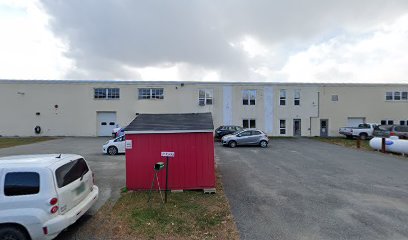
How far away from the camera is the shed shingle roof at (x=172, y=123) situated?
24.0 feet

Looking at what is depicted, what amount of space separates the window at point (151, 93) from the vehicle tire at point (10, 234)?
24488mm

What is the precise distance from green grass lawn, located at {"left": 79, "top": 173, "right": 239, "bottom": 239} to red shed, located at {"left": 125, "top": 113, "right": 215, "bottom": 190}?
49cm

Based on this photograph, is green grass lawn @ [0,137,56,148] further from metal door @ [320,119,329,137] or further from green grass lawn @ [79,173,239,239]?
metal door @ [320,119,329,137]

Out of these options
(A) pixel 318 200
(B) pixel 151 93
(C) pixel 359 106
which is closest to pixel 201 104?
(B) pixel 151 93

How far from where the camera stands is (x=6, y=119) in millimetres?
26641

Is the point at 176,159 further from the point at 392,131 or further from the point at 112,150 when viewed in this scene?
the point at 392,131

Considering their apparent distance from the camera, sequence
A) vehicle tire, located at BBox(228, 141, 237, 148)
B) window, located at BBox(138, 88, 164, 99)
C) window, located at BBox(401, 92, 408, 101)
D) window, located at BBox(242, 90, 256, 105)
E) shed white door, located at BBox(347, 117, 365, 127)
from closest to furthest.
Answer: vehicle tire, located at BBox(228, 141, 237, 148) < window, located at BBox(138, 88, 164, 99) < window, located at BBox(242, 90, 256, 105) < window, located at BBox(401, 92, 408, 101) < shed white door, located at BBox(347, 117, 365, 127)

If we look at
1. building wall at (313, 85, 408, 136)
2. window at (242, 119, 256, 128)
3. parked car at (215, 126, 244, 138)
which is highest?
building wall at (313, 85, 408, 136)

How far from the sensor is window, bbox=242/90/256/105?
28.3 metres

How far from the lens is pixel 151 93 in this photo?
91.8 feet

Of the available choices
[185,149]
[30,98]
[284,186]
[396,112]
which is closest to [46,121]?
[30,98]

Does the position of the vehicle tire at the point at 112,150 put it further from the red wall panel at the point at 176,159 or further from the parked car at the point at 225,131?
the parked car at the point at 225,131

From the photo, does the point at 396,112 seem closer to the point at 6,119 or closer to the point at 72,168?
the point at 72,168

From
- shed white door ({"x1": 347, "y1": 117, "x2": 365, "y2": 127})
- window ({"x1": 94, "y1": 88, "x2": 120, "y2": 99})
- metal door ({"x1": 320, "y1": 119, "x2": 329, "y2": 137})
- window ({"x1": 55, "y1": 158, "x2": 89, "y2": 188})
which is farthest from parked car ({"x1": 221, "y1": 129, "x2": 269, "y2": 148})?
shed white door ({"x1": 347, "y1": 117, "x2": 365, "y2": 127})
